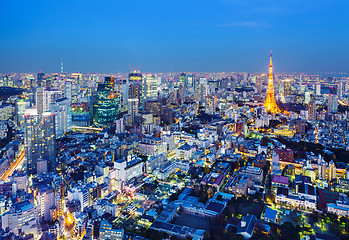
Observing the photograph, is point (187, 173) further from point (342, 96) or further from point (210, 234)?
point (342, 96)

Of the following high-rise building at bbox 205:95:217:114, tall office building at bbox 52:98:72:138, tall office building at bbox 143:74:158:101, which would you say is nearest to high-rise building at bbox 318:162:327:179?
tall office building at bbox 52:98:72:138

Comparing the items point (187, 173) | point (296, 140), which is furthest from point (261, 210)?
point (296, 140)

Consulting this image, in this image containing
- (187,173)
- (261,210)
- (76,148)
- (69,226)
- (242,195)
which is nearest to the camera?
(69,226)

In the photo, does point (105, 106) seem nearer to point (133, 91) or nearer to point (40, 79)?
point (133, 91)

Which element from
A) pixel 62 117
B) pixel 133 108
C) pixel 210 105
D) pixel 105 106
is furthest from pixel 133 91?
pixel 62 117

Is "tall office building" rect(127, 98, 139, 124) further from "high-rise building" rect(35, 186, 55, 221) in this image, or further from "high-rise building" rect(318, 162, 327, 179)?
"high-rise building" rect(318, 162, 327, 179)

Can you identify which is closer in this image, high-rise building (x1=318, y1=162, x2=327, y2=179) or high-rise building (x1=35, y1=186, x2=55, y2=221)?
high-rise building (x1=35, y1=186, x2=55, y2=221)
